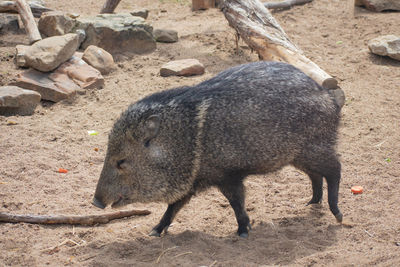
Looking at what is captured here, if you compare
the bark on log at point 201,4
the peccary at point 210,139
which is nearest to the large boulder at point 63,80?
the peccary at point 210,139

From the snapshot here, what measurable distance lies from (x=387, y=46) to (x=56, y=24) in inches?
222

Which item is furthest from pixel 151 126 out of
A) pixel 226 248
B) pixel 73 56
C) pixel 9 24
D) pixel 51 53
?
pixel 9 24

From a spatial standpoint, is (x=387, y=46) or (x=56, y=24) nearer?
(x=387, y=46)

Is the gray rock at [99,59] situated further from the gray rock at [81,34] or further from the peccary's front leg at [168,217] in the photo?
the peccary's front leg at [168,217]

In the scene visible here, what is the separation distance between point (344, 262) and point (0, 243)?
267 cm

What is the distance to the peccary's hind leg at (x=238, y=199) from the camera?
4.03 m

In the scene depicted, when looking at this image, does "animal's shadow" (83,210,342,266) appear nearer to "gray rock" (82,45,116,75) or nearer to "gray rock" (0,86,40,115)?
"gray rock" (0,86,40,115)

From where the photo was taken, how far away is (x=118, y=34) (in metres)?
8.48

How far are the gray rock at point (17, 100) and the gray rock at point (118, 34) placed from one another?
7.03ft

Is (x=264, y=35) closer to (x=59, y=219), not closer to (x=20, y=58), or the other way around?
(x=20, y=58)

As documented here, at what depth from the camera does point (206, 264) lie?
3.68m

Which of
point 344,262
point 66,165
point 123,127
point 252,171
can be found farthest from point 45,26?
point 344,262

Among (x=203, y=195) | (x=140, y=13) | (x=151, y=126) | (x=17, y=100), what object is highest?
(x=151, y=126)

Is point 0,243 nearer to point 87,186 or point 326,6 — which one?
point 87,186
